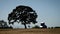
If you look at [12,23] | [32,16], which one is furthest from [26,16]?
[12,23]

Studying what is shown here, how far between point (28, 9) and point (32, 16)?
2.64 m

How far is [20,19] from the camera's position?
5053 centimetres

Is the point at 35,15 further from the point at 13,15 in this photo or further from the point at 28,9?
the point at 13,15

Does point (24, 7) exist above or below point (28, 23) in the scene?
above

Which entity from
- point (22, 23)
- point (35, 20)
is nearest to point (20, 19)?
point (22, 23)

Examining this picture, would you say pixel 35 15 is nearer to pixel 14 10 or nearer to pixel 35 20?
pixel 35 20

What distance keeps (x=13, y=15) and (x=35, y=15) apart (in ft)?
23.0

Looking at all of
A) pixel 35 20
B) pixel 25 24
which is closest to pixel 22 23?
pixel 25 24

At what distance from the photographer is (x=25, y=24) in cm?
5041

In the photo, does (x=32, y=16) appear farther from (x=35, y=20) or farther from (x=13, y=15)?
(x=13, y=15)

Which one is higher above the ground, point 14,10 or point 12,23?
point 14,10

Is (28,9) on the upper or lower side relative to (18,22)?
upper

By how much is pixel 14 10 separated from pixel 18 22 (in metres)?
4.10

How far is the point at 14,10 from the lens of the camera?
51719mm
